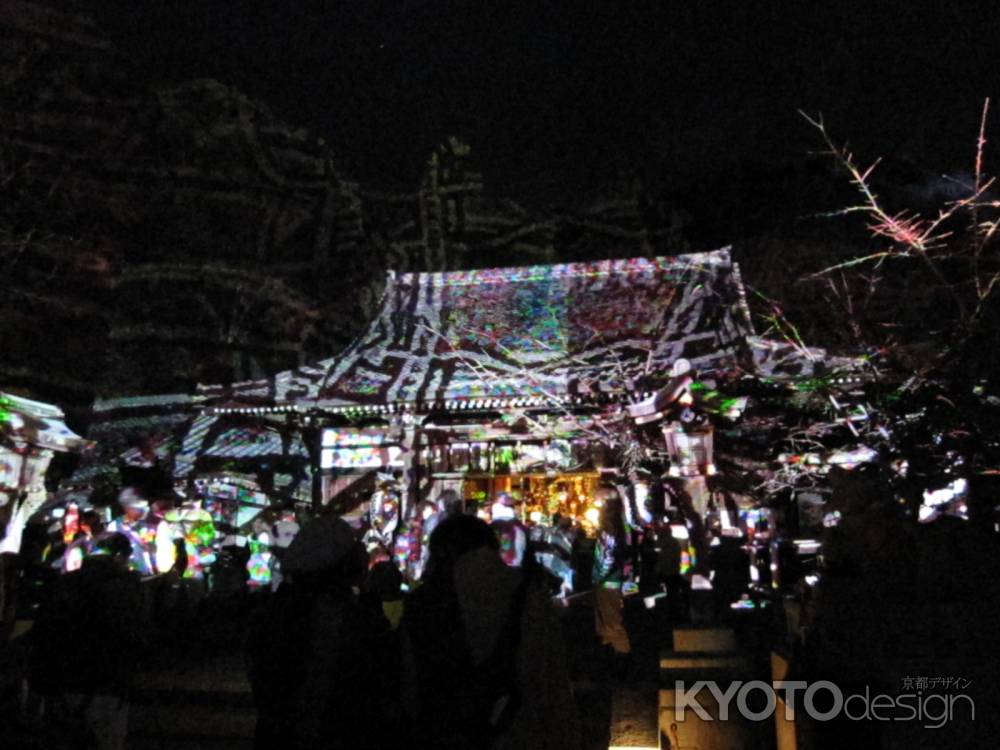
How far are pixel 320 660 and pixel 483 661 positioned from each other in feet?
1.87

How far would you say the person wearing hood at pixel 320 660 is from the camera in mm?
2479

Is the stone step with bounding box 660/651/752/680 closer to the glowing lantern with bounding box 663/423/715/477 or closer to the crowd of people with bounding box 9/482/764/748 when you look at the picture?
the crowd of people with bounding box 9/482/764/748

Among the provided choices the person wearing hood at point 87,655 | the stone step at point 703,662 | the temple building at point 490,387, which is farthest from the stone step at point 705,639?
the temple building at point 490,387

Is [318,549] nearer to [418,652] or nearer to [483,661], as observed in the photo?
[418,652]

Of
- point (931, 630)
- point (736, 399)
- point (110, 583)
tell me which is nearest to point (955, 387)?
point (736, 399)

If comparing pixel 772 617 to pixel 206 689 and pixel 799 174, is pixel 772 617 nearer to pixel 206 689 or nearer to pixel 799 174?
pixel 206 689

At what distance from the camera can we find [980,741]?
136 inches

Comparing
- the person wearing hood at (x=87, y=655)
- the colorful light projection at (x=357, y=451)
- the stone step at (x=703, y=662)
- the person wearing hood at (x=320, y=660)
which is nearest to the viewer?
the person wearing hood at (x=320, y=660)

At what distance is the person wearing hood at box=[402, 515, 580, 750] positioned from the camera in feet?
7.72

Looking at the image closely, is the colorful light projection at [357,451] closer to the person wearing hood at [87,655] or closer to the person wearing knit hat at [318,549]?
the person wearing hood at [87,655]

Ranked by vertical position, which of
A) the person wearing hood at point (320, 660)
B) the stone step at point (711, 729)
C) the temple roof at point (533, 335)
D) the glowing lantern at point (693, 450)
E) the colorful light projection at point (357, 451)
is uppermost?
the temple roof at point (533, 335)

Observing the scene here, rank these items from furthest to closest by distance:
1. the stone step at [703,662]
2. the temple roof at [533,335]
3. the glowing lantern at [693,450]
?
the temple roof at [533,335]
the glowing lantern at [693,450]
the stone step at [703,662]

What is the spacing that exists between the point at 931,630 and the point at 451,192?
2671 centimetres

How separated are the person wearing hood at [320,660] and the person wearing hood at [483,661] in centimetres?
15
